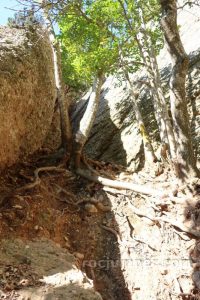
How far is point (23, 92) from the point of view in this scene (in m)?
8.38

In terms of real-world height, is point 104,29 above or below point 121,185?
above

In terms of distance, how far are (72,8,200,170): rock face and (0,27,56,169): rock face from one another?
1.85m

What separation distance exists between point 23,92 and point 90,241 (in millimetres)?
3583

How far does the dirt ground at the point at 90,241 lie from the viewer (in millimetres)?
5172

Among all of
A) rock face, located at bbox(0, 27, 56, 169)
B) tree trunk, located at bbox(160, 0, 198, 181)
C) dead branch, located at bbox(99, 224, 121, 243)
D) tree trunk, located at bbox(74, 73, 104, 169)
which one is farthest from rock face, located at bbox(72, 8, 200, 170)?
dead branch, located at bbox(99, 224, 121, 243)

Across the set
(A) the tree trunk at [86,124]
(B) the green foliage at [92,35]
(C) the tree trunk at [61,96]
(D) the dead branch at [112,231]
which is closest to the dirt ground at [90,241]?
(D) the dead branch at [112,231]

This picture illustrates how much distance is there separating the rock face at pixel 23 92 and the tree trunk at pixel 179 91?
107 inches

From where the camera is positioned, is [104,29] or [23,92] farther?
[104,29]

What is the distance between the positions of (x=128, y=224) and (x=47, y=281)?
2.80 metres

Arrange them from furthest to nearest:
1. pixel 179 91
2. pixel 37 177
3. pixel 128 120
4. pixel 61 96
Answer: pixel 128 120 < pixel 61 96 < pixel 37 177 < pixel 179 91

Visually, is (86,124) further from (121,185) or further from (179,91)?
(179,91)

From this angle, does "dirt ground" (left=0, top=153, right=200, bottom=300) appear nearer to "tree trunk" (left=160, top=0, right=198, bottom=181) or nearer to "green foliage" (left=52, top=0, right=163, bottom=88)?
"tree trunk" (left=160, top=0, right=198, bottom=181)

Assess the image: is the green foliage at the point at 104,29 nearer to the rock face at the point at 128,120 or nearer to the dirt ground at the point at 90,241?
the rock face at the point at 128,120

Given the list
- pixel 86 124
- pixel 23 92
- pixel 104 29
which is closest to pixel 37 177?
pixel 23 92
